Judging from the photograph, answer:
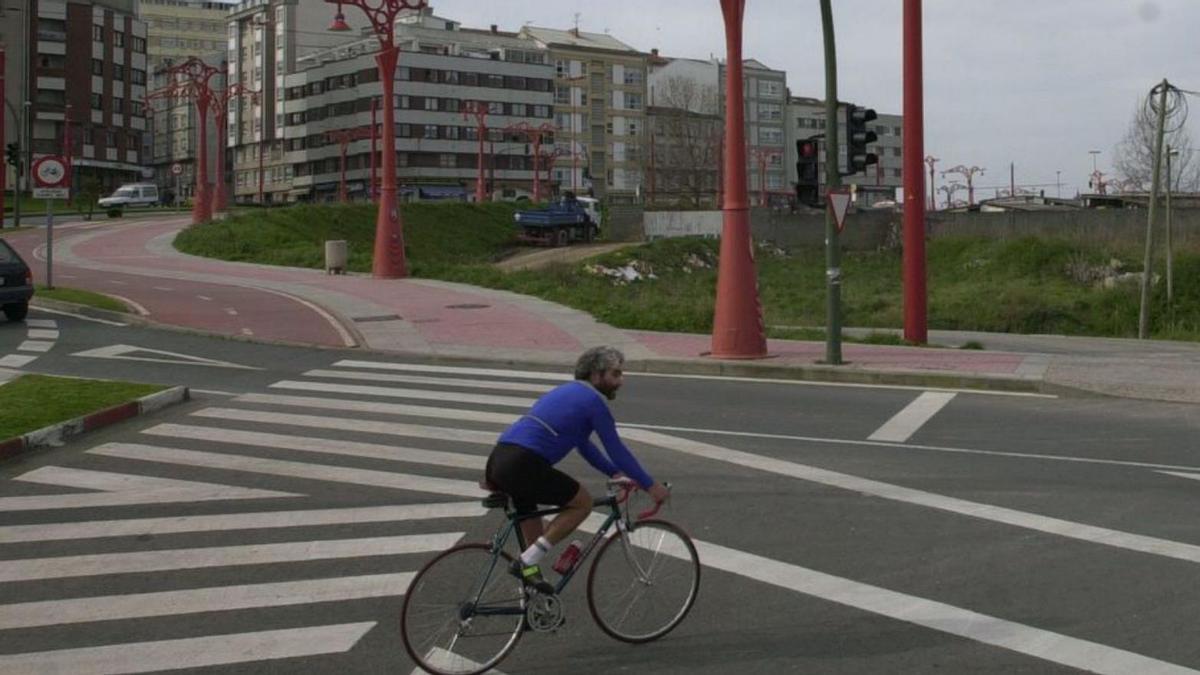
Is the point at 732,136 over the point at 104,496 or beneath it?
over

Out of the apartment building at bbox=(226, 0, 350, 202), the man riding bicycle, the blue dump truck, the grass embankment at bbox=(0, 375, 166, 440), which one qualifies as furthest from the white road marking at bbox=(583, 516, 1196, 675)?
the apartment building at bbox=(226, 0, 350, 202)

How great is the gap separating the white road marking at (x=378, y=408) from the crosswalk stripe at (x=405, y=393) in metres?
0.60

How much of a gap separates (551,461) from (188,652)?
2.09 m

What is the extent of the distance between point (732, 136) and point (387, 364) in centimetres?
617

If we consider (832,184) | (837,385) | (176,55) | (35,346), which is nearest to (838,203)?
(832,184)

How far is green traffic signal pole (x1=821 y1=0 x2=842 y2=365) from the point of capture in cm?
1867

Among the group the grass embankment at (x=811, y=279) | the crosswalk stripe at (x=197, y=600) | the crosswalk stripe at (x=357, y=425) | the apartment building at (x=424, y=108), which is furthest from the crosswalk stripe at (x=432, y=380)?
the apartment building at (x=424, y=108)

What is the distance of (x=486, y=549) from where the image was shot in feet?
20.4

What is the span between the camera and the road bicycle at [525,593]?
20.0 feet

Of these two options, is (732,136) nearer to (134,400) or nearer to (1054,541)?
(134,400)

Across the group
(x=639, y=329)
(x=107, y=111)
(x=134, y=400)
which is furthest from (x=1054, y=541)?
(x=107, y=111)

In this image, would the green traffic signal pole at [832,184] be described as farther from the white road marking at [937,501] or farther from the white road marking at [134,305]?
the white road marking at [134,305]

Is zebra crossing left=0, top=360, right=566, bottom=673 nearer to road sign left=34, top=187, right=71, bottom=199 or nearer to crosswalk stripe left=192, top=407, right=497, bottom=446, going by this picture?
crosswalk stripe left=192, top=407, right=497, bottom=446

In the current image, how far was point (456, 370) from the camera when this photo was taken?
62.5 ft
